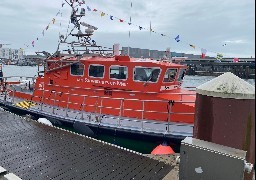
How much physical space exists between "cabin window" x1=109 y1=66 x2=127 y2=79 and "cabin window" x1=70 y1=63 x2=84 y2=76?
1.34m

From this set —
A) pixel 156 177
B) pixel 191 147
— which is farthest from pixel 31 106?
pixel 191 147

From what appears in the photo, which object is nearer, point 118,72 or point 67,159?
point 67,159

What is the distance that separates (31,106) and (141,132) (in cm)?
566

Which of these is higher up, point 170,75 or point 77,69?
point 77,69

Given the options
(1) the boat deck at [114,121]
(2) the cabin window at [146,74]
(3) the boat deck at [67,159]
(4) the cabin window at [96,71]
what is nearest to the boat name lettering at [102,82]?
(4) the cabin window at [96,71]

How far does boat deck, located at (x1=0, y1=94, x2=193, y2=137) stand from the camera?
8.26 meters

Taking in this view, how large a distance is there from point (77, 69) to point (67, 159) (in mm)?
5544

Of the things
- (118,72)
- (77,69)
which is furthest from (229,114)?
(77,69)

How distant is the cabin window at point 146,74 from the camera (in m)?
9.29

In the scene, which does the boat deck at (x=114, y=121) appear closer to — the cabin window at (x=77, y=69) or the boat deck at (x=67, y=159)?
the cabin window at (x=77, y=69)

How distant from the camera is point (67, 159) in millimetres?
5555

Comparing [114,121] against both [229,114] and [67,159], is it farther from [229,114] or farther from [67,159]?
[229,114]

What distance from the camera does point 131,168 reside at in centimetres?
519

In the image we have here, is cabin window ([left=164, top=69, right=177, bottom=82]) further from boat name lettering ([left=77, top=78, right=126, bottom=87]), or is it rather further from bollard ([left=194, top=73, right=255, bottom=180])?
bollard ([left=194, top=73, right=255, bottom=180])
